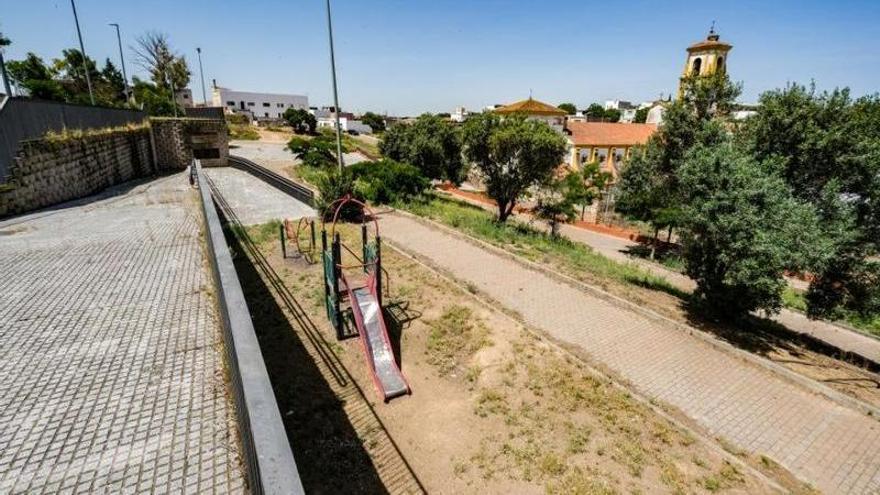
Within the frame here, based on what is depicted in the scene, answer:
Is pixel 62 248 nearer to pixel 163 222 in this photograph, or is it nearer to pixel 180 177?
pixel 163 222

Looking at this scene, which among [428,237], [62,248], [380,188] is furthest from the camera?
[380,188]

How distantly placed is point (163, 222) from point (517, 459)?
42.7ft

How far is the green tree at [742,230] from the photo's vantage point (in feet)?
28.5

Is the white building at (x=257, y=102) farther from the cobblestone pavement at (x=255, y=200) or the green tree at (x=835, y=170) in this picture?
the green tree at (x=835, y=170)

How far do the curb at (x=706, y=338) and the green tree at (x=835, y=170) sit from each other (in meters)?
2.94

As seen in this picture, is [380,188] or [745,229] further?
[380,188]

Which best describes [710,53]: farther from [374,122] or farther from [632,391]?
[374,122]

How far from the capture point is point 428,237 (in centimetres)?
1596

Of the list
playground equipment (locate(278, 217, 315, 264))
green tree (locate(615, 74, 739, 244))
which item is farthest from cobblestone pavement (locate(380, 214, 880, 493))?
playground equipment (locate(278, 217, 315, 264))

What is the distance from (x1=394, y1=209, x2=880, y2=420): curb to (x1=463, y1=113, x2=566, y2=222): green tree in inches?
275

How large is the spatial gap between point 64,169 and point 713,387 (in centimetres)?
2198

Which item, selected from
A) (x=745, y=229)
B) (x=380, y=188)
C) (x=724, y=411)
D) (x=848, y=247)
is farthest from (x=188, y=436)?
(x=380, y=188)

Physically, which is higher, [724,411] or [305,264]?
[305,264]

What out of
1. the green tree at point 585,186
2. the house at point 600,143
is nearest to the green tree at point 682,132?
the green tree at point 585,186
